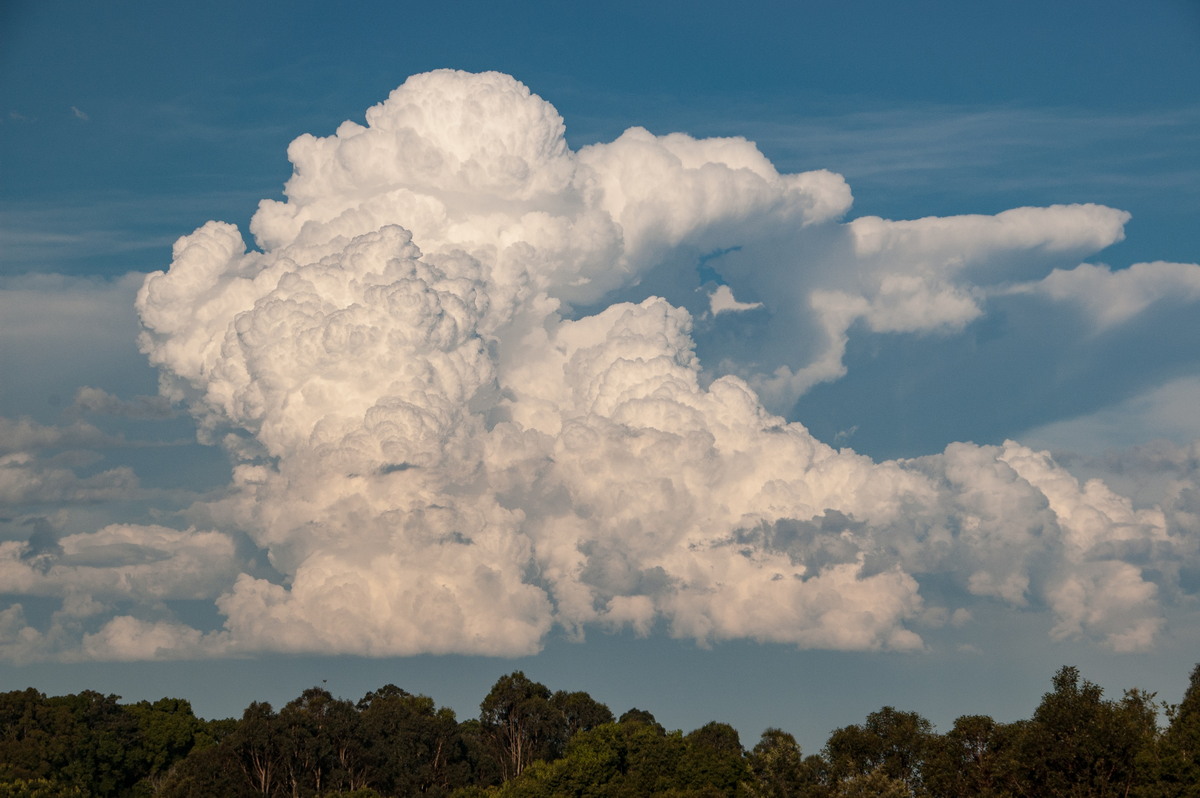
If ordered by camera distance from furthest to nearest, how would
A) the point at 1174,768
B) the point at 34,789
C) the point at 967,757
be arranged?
the point at 34,789 → the point at 967,757 → the point at 1174,768

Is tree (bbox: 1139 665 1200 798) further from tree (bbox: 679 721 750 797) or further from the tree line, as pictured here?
tree (bbox: 679 721 750 797)

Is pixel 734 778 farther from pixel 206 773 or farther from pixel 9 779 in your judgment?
pixel 9 779

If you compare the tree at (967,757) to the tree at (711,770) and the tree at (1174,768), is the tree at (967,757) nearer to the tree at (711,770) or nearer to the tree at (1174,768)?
the tree at (1174,768)

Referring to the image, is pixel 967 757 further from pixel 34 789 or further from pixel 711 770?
pixel 34 789

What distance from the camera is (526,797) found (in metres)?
162

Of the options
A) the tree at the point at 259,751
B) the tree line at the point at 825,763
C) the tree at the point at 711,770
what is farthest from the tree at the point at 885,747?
the tree at the point at 259,751

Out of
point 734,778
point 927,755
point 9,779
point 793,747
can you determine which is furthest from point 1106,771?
point 9,779

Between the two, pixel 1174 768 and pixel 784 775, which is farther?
pixel 784 775

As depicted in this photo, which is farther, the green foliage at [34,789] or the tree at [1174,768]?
the green foliage at [34,789]

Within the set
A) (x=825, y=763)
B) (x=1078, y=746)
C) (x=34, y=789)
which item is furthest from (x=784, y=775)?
(x=34, y=789)

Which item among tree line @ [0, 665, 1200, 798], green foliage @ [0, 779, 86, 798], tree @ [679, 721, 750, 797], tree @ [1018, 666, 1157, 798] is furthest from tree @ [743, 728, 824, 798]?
green foliage @ [0, 779, 86, 798]

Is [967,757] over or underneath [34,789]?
over

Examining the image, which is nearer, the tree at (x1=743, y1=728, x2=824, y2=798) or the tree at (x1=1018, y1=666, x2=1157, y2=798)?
the tree at (x1=1018, y1=666, x2=1157, y2=798)

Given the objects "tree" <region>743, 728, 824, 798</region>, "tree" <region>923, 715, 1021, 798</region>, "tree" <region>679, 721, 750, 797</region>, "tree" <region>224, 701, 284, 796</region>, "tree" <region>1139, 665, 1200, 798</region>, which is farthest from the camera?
"tree" <region>224, 701, 284, 796</region>
